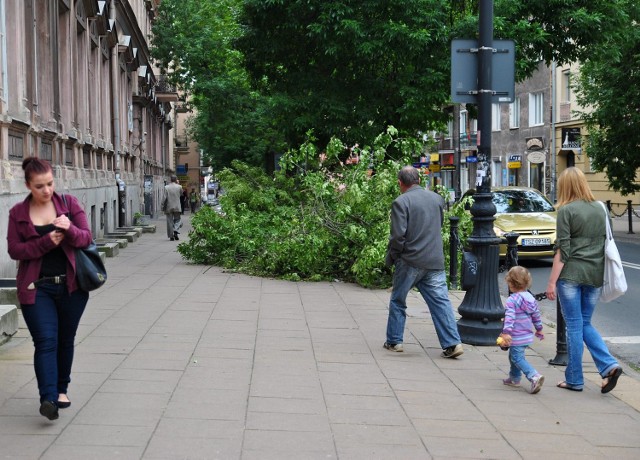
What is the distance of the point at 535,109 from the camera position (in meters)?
48.0

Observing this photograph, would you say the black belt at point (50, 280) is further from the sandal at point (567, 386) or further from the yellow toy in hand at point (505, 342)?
the sandal at point (567, 386)

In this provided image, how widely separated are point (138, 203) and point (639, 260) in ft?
65.3

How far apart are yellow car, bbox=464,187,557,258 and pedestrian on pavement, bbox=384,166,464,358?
801cm

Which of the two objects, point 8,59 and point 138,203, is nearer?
point 8,59

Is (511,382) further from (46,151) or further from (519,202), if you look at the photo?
(519,202)

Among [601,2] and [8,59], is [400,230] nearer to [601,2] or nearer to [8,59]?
[8,59]

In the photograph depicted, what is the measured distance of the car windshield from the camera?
18.0m

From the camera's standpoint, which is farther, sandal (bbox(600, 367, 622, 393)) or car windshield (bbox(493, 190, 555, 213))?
car windshield (bbox(493, 190, 555, 213))

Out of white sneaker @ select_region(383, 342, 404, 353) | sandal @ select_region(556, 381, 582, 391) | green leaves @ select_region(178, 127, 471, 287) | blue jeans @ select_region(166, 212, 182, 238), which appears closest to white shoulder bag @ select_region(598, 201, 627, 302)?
sandal @ select_region(556, 381, 582, 391)

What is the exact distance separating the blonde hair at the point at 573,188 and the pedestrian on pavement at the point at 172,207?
1814 cm

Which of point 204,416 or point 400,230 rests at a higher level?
point 400,230

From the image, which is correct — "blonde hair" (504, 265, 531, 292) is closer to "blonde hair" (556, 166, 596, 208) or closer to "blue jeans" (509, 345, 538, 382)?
"blue jeans" (509, 345, 538, 382)

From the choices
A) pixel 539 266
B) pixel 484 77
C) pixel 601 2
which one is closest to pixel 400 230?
pixel 484 77

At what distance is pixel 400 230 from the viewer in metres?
7.91
